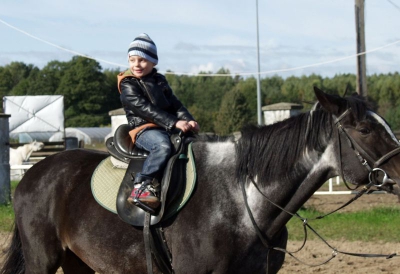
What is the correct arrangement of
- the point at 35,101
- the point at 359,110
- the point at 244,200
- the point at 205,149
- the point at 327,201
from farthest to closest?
1. the point at 35,101
2. the point at 327,201
3. the point at 205,149
4. the point at 244,200
5. the point at 359,110

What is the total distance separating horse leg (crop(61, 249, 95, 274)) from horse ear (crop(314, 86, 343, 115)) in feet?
8.37

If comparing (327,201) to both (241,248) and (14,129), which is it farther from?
(14,129)

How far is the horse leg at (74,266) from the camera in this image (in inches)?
219

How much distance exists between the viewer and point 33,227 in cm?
541

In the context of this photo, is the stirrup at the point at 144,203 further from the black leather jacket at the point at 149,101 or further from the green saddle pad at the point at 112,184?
the black leather jacket at the point at 149,101

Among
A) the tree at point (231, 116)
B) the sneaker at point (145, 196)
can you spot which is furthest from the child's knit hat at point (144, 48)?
the tree at point (231, 116)

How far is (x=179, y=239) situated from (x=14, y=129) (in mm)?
20937

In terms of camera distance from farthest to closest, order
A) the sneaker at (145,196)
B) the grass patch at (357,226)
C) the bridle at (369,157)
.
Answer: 1. the grass patch at (357,226)
2. the sneaker at (145,196)
3. the bridle at (369,157)

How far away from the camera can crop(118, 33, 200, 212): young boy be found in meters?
4.59

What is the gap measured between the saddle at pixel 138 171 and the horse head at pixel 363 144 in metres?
1.09

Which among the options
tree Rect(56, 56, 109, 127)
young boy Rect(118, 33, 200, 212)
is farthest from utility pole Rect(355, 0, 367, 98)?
tree Rect(56, 56, 109, 127)

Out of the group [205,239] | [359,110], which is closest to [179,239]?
[205,239]

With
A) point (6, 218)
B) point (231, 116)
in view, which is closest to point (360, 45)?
point (6, 218)

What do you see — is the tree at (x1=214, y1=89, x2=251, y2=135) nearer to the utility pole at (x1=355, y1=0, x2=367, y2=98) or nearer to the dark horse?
the utility pole at (x1=355, y1=0, x2=367, y2=98)
